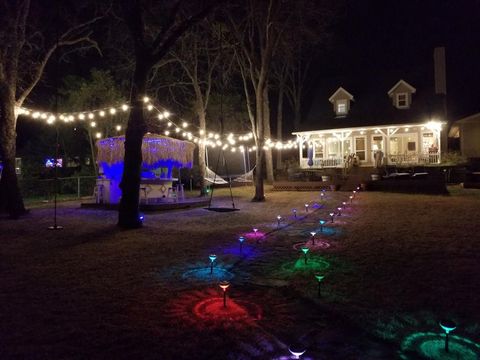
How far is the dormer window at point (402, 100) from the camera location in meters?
27.5

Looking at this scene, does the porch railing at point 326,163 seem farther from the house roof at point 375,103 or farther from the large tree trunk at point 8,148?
the large tree trunk at point 8,148

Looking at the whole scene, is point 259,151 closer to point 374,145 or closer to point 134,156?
point 134,156

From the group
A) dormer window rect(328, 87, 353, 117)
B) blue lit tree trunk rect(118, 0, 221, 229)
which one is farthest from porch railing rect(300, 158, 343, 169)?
blue lit tree trunk rect(118, 0, 221, 229)

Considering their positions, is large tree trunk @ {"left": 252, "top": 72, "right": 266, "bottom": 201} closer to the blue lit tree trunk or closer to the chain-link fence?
the blue lit tree trunk

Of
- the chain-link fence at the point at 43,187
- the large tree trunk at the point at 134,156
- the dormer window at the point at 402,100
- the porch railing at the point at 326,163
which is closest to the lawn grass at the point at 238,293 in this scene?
the large tree trunk at the point at 134,156

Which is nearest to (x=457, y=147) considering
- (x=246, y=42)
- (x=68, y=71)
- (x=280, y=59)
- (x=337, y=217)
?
(x=280, y=59)

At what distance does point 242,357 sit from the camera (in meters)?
3.20

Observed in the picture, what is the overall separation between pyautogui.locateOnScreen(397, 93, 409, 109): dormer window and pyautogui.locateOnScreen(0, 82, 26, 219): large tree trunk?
23.5 metres

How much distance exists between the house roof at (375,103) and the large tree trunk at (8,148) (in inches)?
786

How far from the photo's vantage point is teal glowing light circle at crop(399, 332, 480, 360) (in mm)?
3223

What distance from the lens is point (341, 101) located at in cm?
2930

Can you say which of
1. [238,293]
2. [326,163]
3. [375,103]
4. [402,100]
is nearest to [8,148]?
[238,293]

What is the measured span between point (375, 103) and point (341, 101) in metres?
2.35

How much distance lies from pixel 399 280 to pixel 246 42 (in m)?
16.3
